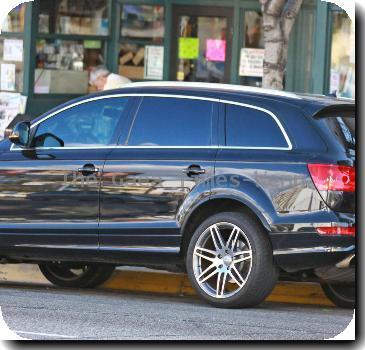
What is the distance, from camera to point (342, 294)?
966 centimetres

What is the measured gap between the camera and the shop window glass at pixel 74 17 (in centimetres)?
1705

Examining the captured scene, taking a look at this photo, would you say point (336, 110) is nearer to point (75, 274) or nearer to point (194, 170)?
point (194, 170)

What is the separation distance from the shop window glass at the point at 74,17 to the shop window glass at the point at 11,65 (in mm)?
473

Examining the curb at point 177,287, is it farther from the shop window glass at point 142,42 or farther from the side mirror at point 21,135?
the shop window glass at point 142,42

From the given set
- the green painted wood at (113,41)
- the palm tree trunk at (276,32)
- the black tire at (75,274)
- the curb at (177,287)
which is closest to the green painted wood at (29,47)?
the green painted wood at (113,41)

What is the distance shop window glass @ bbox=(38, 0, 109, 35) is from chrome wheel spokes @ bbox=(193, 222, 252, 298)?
887 centimetres

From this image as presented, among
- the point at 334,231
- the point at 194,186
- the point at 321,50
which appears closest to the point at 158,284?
the point at 194,186

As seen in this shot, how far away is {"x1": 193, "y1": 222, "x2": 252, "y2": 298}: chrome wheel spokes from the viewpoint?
343 inches

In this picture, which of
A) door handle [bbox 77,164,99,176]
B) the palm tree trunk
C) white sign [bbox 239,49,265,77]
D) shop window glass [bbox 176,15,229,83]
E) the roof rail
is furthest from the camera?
shop window glass [bbox 176,15,229,83]

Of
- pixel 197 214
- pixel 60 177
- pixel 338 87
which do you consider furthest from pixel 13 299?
pixel 338 87

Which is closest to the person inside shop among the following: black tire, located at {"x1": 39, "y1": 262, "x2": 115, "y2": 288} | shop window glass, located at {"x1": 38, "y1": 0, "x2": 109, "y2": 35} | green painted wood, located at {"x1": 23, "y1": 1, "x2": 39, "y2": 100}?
shop window glass, located at {"x1": 38, "y1": 0, "x2": 109, "y2": 35}

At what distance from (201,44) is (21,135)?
7919 mm

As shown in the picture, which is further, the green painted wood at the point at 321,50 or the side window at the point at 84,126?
the green painted wood at the point at 321,50

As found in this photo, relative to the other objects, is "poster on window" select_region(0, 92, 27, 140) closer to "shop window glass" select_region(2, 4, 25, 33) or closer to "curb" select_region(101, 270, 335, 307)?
"shop window glass" select_region(2, 4, 25, 33)
